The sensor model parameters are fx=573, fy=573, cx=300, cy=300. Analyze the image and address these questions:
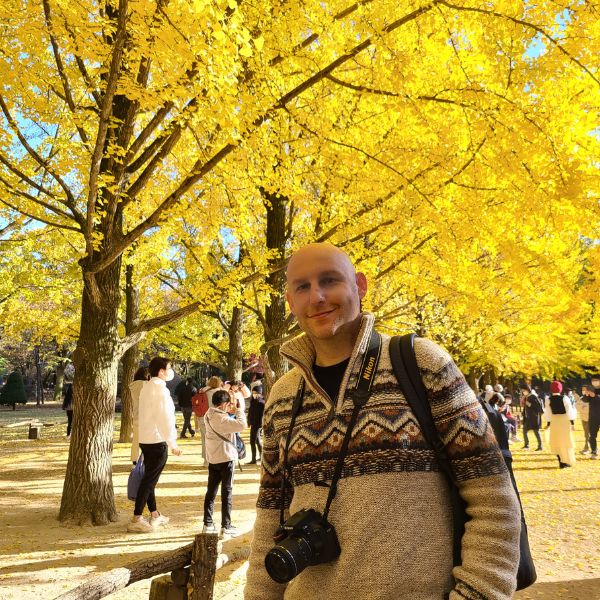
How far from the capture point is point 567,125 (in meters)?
5.97

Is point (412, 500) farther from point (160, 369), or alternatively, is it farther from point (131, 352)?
point (131, 352)

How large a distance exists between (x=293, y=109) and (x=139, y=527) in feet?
16.7

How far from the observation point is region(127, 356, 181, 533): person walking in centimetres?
658

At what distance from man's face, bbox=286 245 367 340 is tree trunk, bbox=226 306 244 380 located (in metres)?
13.6

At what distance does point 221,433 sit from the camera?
6520 millimetres

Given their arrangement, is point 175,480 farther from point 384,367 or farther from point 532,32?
point 384,367

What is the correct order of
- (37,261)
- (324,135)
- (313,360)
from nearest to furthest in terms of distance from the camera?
(313,360)
(324,135)
(37,261)

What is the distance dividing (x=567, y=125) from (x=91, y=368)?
6175mm

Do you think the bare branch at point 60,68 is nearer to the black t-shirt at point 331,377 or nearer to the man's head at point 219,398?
the man's head at point 219,398

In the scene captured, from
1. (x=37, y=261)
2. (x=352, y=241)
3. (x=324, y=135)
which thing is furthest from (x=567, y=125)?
(x=37, y=261)

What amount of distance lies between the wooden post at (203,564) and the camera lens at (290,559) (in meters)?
→ 1.94

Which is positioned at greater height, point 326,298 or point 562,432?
point 326,298

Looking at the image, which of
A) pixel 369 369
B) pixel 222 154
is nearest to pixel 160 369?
pixel 222 154

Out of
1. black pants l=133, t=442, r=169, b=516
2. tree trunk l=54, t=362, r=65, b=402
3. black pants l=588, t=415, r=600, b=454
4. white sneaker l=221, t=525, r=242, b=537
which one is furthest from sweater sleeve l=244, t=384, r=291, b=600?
tree trunk l=54, t=362, r=65, b=402
